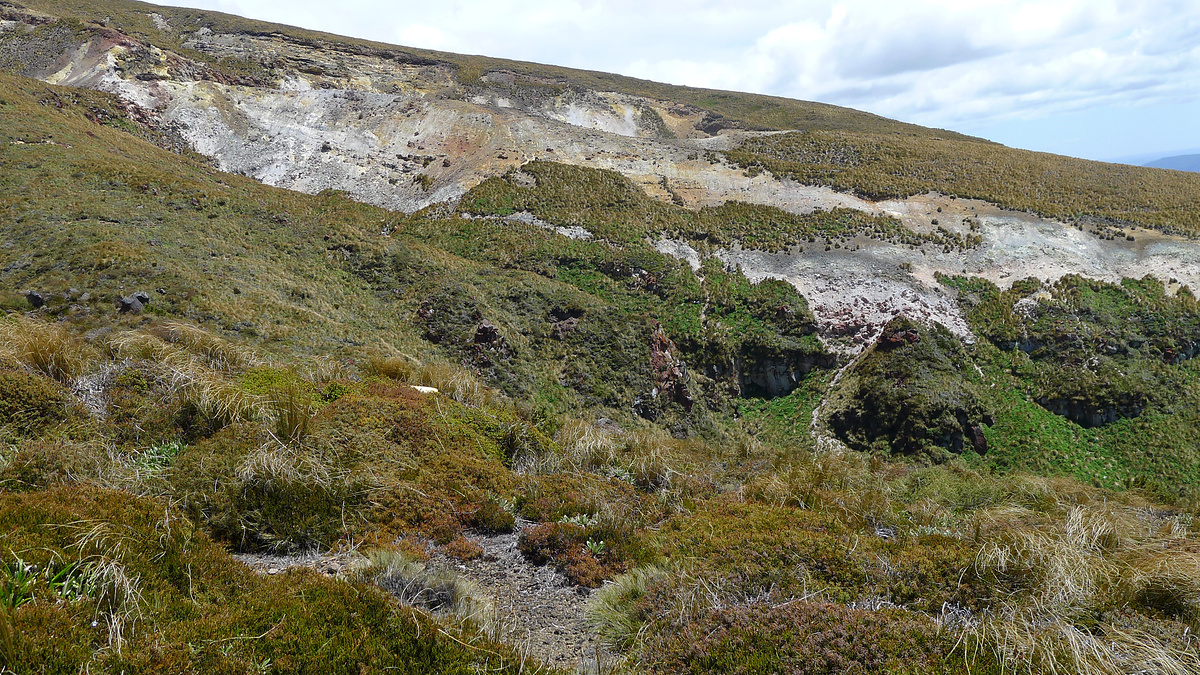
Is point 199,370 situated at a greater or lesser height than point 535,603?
greater

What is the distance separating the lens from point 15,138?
909 inches

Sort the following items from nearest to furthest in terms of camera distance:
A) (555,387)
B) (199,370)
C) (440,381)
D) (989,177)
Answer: (199,370) → (440,381) → (555,387) → (989,177)

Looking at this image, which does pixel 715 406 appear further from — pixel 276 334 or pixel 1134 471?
pixel 276 334

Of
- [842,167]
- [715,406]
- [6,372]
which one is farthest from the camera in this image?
[842,167]

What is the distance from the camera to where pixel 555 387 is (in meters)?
18.2

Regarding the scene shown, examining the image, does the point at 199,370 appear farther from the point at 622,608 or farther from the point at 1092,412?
the point at 1092,412

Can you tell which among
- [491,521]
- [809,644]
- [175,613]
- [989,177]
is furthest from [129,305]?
[989,177]

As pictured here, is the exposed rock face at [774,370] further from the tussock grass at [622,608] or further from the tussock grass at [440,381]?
the tussock grass at [622,608]

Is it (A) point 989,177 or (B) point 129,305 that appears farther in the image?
(A) point 989,177

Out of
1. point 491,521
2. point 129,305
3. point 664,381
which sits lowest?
point 664,381

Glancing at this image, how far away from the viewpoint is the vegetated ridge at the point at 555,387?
12.5 ft

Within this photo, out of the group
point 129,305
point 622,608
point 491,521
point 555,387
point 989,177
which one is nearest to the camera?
point 622,608

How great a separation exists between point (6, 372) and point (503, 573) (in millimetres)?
6261

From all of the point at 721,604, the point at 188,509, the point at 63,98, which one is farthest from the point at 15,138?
the point at 721,604
